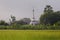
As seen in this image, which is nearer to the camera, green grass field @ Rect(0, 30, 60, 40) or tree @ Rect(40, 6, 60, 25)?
green grass field @ Rect(0, 30, 60, 40)

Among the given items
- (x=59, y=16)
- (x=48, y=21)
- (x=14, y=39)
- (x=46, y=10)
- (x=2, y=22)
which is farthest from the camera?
(x=46, y=10)

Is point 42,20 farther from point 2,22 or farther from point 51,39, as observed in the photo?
point 51,39

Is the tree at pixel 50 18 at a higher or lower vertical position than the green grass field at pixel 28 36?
higher

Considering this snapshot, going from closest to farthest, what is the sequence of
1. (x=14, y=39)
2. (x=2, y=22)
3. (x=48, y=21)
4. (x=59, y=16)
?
1. (x=14, y=39)
2. (x=2, y=22)
3. (x=48, y=21)
4. (x=59, y=16)

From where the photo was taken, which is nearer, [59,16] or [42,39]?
[42,39]

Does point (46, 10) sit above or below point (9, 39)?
above

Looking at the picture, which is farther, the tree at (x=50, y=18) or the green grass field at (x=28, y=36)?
the tree at (x=50, y=18)

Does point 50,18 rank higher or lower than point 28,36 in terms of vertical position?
higher

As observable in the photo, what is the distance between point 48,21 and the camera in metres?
26.9

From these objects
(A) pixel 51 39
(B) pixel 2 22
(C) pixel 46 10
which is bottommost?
(A) pixel 51 39

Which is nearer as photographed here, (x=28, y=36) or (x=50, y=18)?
(x=28, y=36)

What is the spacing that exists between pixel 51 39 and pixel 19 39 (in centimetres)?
184

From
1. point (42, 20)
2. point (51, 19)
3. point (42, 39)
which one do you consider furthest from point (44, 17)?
point (42, 39)

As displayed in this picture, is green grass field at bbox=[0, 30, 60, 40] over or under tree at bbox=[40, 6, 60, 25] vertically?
under
